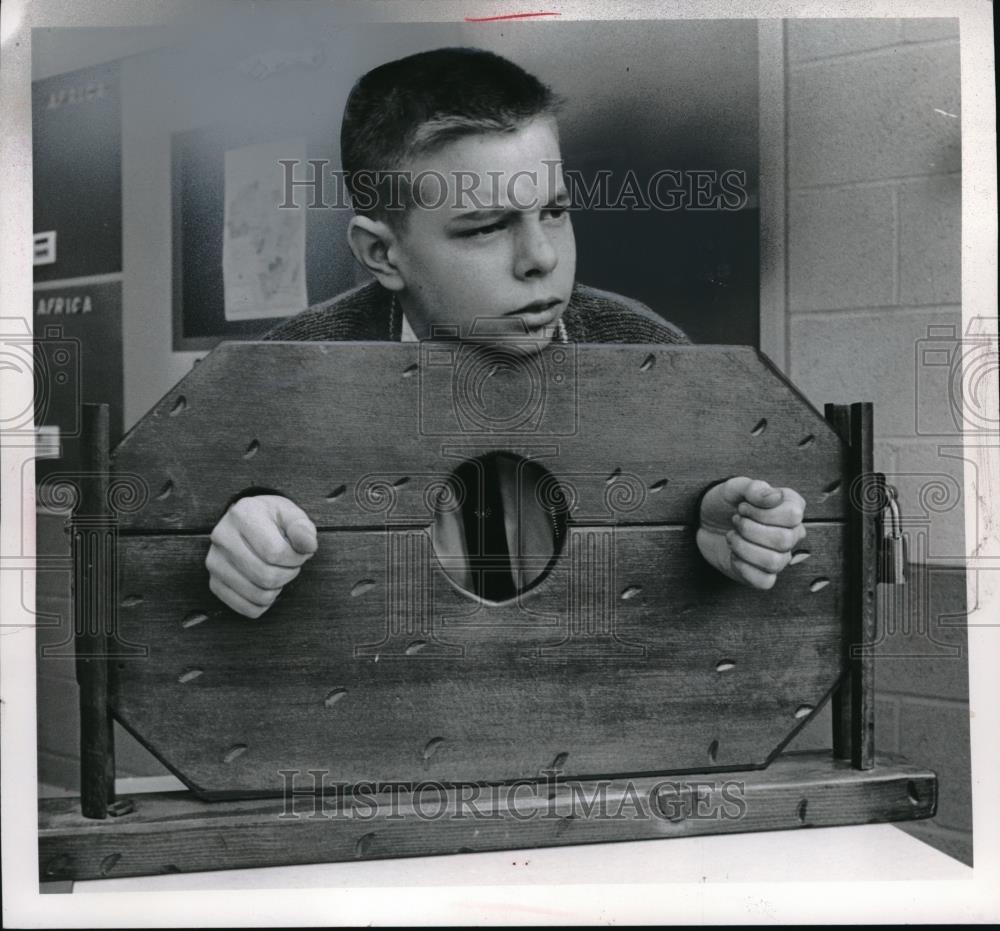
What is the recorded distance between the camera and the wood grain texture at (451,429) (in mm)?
926

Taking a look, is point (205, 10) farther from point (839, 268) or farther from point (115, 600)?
point (839, 268)

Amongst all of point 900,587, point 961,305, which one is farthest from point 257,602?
point 961,305

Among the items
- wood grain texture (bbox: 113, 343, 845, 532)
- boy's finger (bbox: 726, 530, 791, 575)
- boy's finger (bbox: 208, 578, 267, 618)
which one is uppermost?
wood grain texture (bbox: 113, 343, 845, 532)

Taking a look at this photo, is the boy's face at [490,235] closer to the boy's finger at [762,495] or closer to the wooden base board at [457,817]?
the boy's finger at [762,495]

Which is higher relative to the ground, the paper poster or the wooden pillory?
the paper poster

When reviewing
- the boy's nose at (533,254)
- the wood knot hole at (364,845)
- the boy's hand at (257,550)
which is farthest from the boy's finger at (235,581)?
the boy's nose at (533,254)

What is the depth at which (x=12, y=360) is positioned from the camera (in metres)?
1.04

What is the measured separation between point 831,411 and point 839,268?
0.51 feet

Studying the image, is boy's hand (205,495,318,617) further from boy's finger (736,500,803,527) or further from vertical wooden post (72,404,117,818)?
boy's finger (736,500,803,527)

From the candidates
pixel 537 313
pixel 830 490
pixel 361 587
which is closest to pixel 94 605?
pixel 361 587

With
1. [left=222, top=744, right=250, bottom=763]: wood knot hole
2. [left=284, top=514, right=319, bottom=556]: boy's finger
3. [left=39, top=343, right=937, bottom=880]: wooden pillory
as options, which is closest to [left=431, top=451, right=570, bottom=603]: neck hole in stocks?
[left=39, top=343, right=937, bottom=880]: wooden pillory

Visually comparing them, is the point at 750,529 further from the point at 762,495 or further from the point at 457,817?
the point at 457,817

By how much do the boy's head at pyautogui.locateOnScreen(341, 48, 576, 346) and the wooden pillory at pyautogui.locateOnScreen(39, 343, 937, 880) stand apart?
0.07m

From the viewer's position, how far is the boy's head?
989mm
